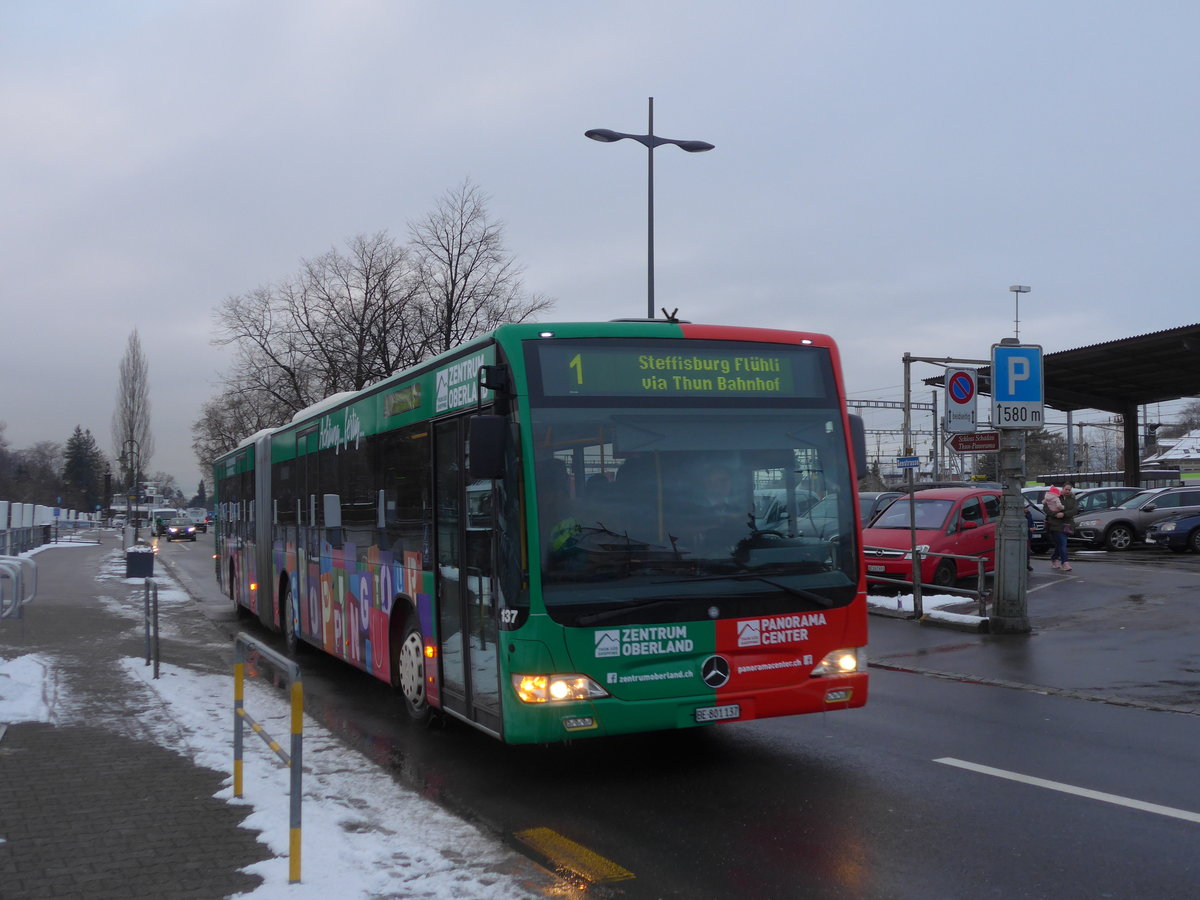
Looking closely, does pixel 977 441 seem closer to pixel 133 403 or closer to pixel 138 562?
pixel 138 562

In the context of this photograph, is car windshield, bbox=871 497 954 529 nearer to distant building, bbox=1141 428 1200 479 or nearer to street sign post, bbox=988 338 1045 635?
street sign post, bbox=988 338 1045 635

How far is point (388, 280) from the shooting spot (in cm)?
4119

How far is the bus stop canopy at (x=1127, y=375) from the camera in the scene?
2720cm

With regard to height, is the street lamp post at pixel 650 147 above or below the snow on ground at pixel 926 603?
above

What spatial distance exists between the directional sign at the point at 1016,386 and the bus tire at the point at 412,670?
8.69 m

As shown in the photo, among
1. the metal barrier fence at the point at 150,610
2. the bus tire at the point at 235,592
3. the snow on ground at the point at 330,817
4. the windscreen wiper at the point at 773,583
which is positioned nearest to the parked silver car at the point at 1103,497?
the bus tire at the point at 235,592

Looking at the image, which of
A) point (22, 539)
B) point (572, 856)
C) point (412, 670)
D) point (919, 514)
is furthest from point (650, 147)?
point (22, 539)

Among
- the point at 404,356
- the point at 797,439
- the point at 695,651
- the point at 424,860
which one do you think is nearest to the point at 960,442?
the point at 797,439

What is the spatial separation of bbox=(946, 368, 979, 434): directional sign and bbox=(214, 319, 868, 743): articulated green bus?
316 inches

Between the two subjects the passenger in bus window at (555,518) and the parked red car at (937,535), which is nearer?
the passenger in bus window at (555,518)

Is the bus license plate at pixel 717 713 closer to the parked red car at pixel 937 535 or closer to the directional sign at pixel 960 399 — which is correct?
the directional sign at pixel 960 399

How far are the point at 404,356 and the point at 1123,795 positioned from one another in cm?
3386

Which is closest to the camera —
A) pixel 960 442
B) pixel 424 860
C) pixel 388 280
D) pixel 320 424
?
pixel 424 860

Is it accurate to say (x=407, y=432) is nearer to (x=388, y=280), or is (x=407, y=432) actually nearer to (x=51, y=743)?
(x=51, y=743)
